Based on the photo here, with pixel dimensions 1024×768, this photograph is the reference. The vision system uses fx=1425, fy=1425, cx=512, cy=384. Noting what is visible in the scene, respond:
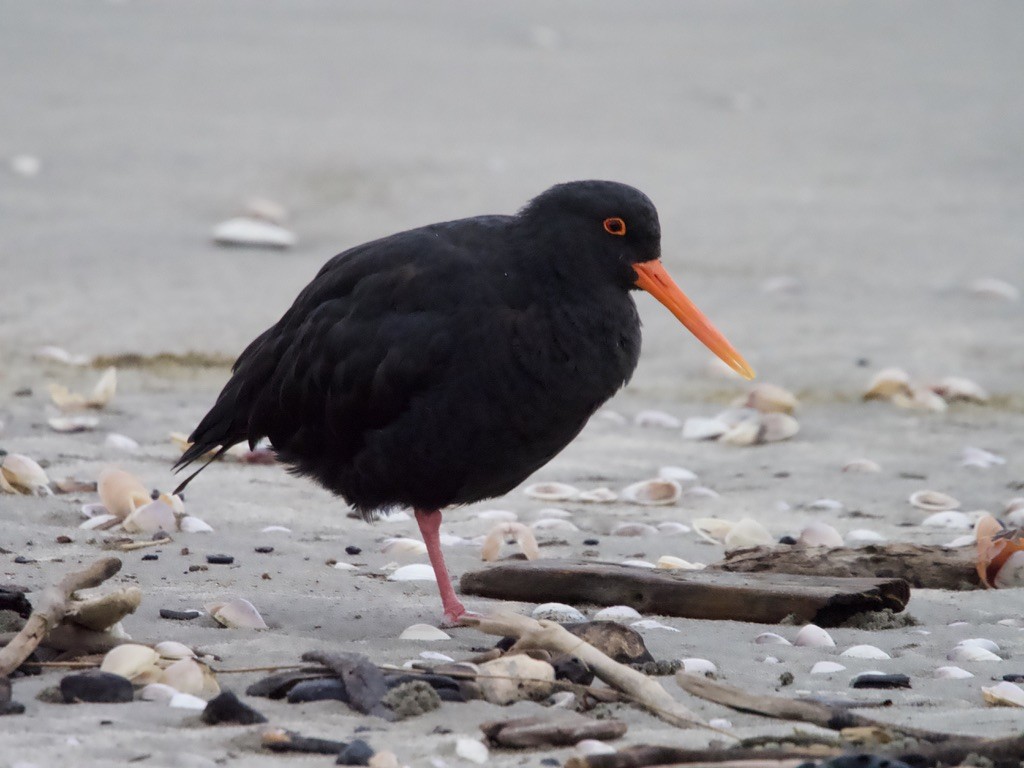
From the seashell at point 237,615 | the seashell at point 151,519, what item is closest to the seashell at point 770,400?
the seashell at point 151,519

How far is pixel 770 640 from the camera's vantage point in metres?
3.84

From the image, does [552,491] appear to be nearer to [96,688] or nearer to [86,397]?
[86,397]

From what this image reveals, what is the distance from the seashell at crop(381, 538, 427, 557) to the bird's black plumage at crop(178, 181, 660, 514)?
0.61 m

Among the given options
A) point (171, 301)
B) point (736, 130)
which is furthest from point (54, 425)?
point (736, 130)

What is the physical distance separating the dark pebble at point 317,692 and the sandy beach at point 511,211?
4cm

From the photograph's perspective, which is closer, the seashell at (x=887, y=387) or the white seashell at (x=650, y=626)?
the white seashell at (x=650, y=626)

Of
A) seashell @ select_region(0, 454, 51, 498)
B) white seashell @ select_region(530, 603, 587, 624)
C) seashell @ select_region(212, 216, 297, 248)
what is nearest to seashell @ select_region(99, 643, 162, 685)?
white seashell @ select_region(530, 603, 587, 624)

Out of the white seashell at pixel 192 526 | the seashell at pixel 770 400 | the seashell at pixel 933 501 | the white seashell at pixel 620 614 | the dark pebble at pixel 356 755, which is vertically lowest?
the dark pebble at pixel 356 755

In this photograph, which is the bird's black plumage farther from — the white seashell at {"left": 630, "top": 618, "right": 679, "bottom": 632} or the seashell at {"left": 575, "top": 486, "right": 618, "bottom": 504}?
the seashell at {"left": 575, "top": 486, "right": 618, "bottom": 504}

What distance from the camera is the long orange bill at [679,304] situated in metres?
4.23

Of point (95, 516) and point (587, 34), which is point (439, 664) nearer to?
point (95, 516)

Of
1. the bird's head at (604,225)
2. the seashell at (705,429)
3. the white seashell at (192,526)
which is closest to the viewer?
the bird's head at (604,225)

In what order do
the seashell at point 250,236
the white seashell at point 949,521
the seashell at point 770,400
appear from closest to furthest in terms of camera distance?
the white seashell at point 949,521
the seashell at point 770,400
the seashell at point 250,236

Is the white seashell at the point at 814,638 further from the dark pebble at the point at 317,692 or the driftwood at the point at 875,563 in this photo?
the dark pebble at the point at 317,692
